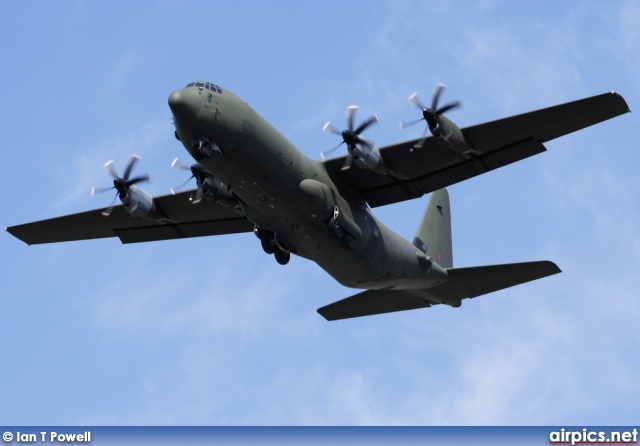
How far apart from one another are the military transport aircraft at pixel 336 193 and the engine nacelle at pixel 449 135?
0.11 feet

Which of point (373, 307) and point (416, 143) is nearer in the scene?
point (416, 143)

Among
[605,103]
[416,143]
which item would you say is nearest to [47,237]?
[416,143]

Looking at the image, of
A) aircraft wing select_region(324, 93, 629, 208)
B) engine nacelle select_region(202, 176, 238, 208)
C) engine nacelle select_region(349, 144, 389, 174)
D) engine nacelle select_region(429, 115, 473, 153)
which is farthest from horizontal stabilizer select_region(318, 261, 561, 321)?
engine nacelle select_region(202, 176, 238, 208)

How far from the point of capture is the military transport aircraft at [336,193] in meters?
34.8

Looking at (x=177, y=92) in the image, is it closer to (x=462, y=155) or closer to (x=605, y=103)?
(x=462, y=155)

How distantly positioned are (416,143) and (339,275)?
5775 millimetres

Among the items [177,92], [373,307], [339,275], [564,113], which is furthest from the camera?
[373,307]

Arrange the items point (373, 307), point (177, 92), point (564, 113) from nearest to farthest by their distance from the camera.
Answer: point (177, 92) < point (564, 113) < point (373, 307)

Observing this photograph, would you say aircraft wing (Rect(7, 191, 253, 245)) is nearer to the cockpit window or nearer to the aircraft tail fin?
the aircraft tail fin

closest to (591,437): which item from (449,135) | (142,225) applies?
(449,135)

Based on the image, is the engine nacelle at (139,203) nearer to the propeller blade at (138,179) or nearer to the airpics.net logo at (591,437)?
the propeller blade at (138,179)

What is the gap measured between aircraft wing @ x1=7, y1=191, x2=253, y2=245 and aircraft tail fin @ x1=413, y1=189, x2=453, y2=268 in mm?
7423

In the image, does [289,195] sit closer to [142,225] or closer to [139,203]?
[139,203]

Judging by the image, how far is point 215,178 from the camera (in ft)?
123
